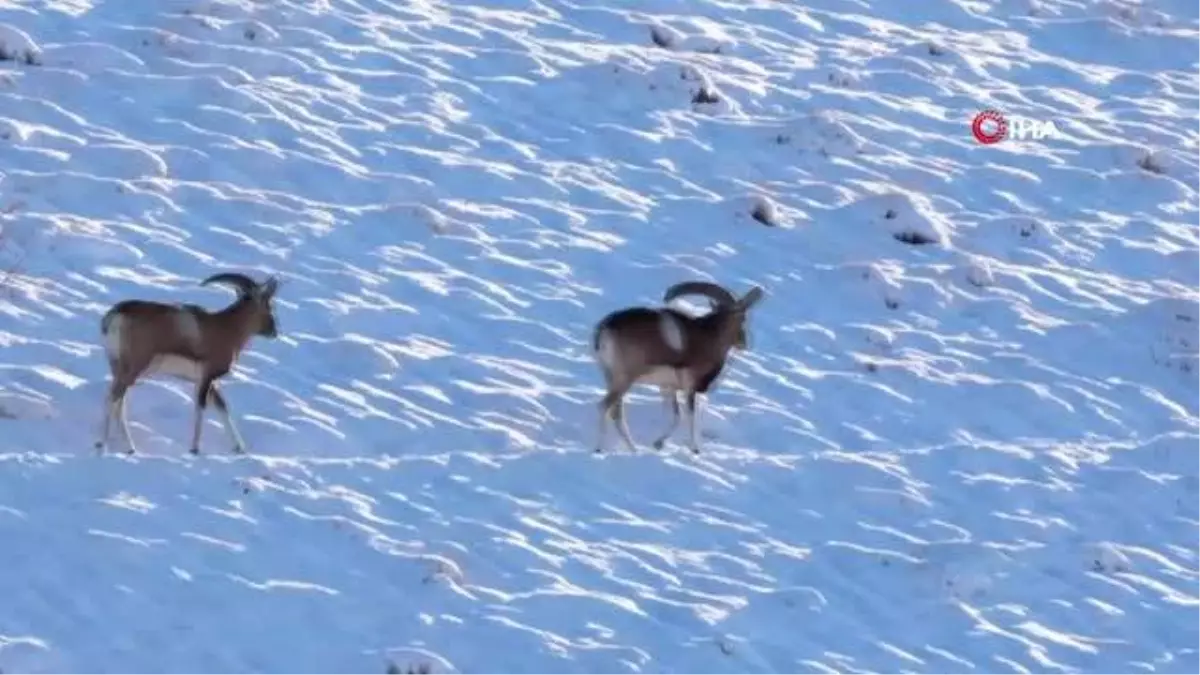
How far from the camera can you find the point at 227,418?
48.3 ft

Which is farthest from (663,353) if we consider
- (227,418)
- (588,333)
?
(227,418)

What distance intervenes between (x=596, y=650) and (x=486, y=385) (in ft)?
14.1

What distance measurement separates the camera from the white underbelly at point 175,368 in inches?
577

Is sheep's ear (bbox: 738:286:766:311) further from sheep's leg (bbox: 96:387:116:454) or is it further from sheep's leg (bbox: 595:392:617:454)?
sheep's leg (bbox: 96:387:116:454)

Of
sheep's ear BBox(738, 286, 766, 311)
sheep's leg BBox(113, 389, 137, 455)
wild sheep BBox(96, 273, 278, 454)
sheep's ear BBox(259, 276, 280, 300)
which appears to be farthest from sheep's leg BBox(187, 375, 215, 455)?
sheep's ear BBox(738, 286, 766, 311)

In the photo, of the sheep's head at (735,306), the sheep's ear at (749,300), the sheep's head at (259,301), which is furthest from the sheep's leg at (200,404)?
the sheep's ear at (749,300)

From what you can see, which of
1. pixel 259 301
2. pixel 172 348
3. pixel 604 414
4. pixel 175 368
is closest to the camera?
pixel 172 348

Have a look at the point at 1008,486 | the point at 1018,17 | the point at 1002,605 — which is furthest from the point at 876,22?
the point at 1002,605

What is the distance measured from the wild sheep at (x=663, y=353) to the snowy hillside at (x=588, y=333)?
12.5 inches

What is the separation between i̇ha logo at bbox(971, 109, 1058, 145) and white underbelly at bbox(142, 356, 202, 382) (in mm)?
9872

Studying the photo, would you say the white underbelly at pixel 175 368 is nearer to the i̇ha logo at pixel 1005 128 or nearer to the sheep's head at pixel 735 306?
the sheep's head at pixel 735 306

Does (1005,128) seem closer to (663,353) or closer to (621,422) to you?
(663,353)

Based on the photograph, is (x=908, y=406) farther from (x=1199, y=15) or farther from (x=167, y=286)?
(x=1199, y=15)

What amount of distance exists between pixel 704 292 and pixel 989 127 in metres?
7.49
